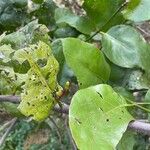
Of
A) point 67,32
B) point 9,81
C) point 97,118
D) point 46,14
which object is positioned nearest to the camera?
point 97,118

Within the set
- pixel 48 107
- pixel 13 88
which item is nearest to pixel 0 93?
pixel 13 88

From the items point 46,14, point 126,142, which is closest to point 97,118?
point 126,142

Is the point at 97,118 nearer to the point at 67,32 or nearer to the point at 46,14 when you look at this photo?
the point at 67,32

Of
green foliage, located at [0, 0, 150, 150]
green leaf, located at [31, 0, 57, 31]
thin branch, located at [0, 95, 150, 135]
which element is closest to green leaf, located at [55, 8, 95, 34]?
green foliage, located at [0, 0, 150, 150]

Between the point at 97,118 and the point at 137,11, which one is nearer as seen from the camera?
the point at 97,118

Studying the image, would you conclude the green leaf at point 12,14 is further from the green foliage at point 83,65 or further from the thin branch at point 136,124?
the thin branch at point 136,124

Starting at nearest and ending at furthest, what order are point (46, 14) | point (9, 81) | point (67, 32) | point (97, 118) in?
1. point (97, 118)
2. point (9, 81)
3. point (67, 32)
4. point (46, 14)

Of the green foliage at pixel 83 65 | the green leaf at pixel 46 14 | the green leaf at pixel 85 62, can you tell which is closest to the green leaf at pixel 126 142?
the green foliage at pixel 83 65
